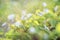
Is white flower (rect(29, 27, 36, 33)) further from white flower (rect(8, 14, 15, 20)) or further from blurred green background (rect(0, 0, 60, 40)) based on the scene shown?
white flower (rect(8, 14, 15, 20))

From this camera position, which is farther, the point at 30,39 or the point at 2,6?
the point at 2,6

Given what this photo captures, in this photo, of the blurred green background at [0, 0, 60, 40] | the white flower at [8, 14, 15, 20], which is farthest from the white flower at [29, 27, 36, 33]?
the white flower at [8, 14, 15, 20]

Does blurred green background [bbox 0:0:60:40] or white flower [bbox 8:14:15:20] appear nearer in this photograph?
blurred green background [bbox 0:0:60:40]

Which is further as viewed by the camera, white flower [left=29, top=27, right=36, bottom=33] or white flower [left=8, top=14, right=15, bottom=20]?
white flower [left=8, top=14, right=15, bottom=20]

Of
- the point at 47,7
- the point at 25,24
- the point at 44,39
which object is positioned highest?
the point at 47,7

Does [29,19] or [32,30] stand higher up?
[29,19]

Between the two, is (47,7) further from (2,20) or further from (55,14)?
(2,20)

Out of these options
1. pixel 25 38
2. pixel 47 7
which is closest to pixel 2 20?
pixel 25 38

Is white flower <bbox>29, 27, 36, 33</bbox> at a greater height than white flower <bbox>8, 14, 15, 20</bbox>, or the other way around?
white flower <bbox>8, 14, 15, 20</bbox>

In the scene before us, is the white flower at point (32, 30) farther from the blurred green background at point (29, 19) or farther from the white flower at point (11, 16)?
the white flower at point (11, 16)
